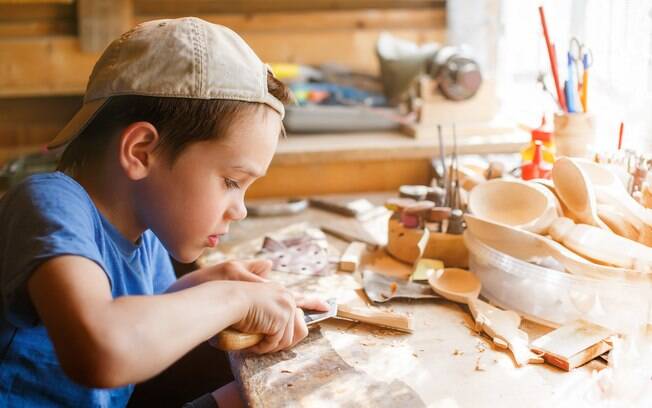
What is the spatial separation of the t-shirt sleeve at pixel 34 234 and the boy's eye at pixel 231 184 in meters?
0.19

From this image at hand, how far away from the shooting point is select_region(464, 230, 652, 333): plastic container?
103 centimetres

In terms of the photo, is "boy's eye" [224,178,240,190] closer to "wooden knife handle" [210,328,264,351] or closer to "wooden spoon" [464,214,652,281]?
"wooden knife handle" [210,328,264,351]

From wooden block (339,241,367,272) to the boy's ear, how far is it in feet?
1.61

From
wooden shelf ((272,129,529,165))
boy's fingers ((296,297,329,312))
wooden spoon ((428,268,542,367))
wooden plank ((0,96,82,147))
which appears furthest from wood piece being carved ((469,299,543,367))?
wooden plank ((0,96,82,147))

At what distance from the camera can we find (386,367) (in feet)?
3.19

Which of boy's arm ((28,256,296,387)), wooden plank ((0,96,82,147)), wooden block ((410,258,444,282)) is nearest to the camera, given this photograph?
boy's arm ((28,256,296,387))

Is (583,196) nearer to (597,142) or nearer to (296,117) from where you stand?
(597,142)

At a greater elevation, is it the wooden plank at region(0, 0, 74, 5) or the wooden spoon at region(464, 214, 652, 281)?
the wooden plank at region(0, 0, 74, 5)

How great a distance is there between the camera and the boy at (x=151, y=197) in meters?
0.86

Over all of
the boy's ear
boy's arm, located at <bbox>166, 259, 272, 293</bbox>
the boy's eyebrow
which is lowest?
boy's arm, located at <bbox>166, 259, 272, 293</bbox>

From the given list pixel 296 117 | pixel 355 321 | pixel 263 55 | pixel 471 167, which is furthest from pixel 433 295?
pixel 263 55

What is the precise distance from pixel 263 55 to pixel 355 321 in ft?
5.92

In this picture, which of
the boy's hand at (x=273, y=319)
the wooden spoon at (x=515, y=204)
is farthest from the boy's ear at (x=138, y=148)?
the wooden spoon at (x=515, y=204)

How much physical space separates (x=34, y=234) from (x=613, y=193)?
883 millimetres
